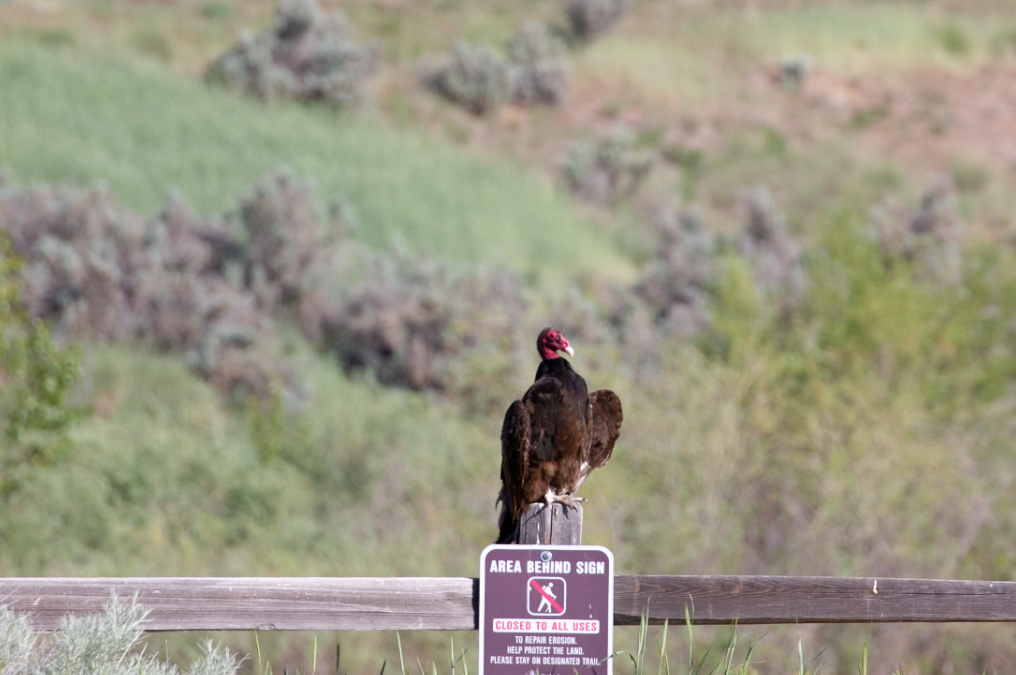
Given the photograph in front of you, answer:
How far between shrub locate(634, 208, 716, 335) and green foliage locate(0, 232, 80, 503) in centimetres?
674

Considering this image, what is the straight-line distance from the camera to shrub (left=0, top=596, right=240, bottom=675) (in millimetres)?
2602

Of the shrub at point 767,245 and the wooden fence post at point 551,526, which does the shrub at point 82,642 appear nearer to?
the wooden fence post at point 551,526

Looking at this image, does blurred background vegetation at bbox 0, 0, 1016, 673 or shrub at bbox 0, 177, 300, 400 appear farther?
shrub at bbox 0, 177, 300, 400

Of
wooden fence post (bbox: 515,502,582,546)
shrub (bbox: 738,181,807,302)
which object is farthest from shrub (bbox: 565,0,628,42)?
wooden fence post (bbox: 515,502,582,546)

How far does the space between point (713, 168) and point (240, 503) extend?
14160mm

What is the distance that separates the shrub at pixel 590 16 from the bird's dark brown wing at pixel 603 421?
24.4m

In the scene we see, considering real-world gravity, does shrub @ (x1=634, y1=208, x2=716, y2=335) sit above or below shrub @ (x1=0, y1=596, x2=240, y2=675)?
above

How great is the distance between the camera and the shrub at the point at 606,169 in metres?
19.4

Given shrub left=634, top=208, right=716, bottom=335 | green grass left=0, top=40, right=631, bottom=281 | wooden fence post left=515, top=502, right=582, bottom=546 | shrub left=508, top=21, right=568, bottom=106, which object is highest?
shrub left=508, top=21, right=568, bottom=106

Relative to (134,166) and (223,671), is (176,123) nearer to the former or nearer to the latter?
(134,166)

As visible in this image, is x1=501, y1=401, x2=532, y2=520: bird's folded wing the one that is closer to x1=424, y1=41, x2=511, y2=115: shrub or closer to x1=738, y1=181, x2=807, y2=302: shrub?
x1=738, y1=181, x2=807, y2=302: shrub

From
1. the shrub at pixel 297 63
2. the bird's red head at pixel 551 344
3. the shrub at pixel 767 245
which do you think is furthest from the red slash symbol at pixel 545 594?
the shrub at pixel 297 63

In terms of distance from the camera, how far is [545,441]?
11.1 feet

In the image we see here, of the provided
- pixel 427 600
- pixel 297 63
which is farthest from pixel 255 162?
pixel 427 600
